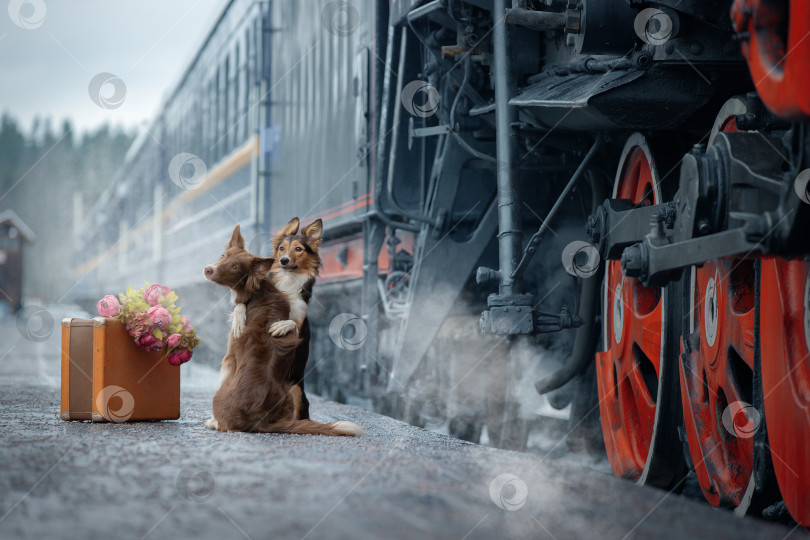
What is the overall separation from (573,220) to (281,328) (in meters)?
1.97

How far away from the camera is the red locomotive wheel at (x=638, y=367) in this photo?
13.0 feet

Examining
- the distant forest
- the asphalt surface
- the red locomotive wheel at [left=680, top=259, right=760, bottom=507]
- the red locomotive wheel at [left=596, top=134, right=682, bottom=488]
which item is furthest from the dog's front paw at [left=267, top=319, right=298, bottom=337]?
the distant forest

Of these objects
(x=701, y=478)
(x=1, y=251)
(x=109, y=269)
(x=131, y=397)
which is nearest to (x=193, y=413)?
(x=131, y=397)

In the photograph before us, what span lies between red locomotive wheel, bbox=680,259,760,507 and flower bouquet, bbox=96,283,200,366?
2806 millimetres

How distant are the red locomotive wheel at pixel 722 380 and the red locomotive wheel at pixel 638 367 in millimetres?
187

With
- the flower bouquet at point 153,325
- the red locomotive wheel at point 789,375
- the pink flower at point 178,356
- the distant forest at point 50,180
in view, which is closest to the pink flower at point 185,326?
the flower bouquet at point 153,325

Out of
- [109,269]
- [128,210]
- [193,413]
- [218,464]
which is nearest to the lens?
[218,464]

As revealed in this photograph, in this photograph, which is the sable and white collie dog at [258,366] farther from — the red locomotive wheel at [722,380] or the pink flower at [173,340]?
the red locomotive wheel at [722,380]

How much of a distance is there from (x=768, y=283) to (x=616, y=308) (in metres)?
1.54

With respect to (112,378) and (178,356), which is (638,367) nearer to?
(178,356)

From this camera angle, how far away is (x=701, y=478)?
3668 millimetres

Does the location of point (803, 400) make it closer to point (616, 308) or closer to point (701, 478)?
point (701, 478)

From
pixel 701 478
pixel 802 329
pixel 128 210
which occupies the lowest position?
pixel 701 478

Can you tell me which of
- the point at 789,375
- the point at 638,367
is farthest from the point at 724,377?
the point at 638,367
